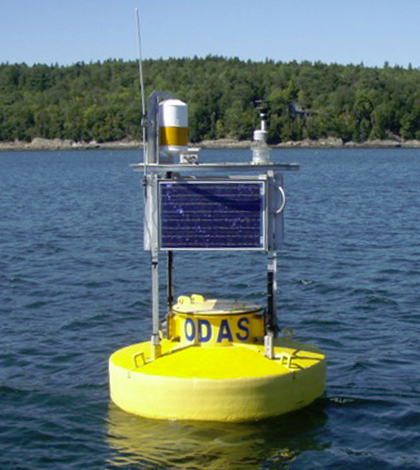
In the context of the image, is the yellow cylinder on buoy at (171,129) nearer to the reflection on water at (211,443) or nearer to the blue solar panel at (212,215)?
the blue solar panel at (212,215)

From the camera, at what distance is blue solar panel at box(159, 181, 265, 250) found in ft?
48.3

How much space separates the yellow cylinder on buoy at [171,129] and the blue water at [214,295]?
159 inches

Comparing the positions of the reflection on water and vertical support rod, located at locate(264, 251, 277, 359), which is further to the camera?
vertical support rod, located at locate(264, 251, 277, 359)

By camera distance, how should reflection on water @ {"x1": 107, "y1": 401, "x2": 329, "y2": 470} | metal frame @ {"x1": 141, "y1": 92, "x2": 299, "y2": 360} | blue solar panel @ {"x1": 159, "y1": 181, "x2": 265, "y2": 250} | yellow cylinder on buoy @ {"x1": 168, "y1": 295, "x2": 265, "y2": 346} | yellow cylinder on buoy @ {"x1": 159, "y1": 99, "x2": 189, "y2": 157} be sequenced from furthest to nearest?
1. yellow cylinder on buoy @ {"x1": 168, "y1": 295, "x2": 265, "y2": 346}
2. yellow cylinder on buoy @ {"x1": 159, "y1": 99, "x2": 189, "y2": 157}
3. blue solar panel @ {"x1": 159, "y1": 181, "x2": 265, "y2": 250}
4. metal frame @ {"x1": 141, "y1": 92, "x2": 299, "y2": 360}
5. reflection on water @ {"x1": 107, "y1": 401, "x2": 329, "y2": 470}

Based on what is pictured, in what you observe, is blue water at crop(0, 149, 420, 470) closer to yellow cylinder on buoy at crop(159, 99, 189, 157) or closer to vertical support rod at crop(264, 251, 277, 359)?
vertical support rod at crop(264, 251, 277, 359)

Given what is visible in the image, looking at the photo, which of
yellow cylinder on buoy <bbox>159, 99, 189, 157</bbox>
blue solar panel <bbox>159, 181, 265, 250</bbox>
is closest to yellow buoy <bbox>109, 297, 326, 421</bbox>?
blue solar panel <bbox>159, 181, 265, 250</bbox>

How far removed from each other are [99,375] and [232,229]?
4585mm

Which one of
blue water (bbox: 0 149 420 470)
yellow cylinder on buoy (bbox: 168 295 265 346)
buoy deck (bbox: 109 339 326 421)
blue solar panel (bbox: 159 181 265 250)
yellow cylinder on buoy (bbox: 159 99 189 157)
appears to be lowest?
blue water (bbox: 0 149 420 470)

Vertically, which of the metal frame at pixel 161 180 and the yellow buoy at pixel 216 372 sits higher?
the metal frame at pixel 161 180

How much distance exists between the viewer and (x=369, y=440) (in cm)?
1455

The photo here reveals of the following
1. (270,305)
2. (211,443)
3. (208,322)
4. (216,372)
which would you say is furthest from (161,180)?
(211,443)

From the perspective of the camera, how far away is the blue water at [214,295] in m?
14.0

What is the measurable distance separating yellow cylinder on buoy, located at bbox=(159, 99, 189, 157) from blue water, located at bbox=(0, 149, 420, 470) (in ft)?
13.3

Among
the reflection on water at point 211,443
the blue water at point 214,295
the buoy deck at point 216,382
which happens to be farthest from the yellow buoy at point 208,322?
the blue water at point 214,295
